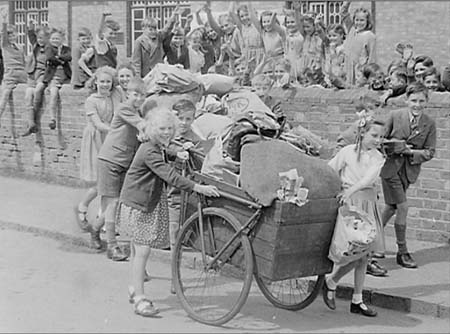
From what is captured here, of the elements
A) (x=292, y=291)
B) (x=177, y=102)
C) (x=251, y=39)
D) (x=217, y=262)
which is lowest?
(x=292, y=291)

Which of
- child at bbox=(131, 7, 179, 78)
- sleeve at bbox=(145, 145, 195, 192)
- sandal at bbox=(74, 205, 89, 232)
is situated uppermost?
child at bbox=(131, 7, 179, 78)

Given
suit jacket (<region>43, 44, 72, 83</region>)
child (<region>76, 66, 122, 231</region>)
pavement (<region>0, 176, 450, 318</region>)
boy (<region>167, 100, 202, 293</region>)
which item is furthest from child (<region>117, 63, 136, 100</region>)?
suit jacket (<region>43, 44, 72, 83</region>)

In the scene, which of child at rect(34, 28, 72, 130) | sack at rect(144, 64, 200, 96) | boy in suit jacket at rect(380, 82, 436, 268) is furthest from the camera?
child at rect(34, 28, 72, 130)

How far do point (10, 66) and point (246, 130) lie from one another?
9130 mm

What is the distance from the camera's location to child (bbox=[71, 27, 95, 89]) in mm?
13828

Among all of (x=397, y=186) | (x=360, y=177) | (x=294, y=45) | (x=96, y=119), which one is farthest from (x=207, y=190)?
(x=294, y=45)

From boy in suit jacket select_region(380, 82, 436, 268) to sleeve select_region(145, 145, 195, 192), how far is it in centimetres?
245

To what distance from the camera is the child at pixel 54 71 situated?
48.0ft

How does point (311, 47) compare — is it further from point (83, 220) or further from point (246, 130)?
point (246, 130)

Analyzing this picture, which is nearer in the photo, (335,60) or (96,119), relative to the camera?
(96,119)

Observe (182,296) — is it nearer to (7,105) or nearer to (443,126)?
(443,126)

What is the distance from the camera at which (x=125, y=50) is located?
24.1m

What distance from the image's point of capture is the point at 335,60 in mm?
12719

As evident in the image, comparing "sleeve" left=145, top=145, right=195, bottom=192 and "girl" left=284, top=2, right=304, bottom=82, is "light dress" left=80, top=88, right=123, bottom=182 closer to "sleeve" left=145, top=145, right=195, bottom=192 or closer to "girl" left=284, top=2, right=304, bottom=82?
"sleeve" left=145, top=145, right=195, bottom=192
